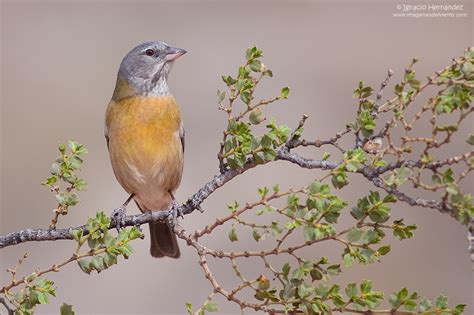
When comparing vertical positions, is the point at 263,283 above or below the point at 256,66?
below

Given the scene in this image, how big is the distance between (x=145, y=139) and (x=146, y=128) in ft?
0.21

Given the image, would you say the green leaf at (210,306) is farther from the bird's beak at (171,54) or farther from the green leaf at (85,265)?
the bird's beak at (171,54)

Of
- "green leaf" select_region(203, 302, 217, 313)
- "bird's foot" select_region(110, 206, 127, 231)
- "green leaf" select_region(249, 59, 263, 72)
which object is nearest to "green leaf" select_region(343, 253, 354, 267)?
"green leaf" select_region(203, 302, 217, 313)

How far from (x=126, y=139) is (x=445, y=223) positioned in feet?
18.0

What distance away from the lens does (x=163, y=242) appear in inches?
196

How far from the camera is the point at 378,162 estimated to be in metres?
2.46

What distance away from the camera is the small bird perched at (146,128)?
174 inches

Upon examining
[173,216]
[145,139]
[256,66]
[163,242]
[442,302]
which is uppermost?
[256,66]

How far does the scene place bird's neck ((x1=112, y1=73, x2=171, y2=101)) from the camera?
4.55 metres

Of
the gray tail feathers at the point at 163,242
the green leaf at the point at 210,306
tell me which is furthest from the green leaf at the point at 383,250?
the gray tail feathers at the point at 163,242

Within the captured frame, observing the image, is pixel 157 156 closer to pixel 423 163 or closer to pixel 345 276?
pixel 423 163

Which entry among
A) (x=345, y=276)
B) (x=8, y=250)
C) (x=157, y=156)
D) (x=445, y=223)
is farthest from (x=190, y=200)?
(x=445, y=223)

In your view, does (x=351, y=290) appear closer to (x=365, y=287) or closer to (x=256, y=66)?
(x=365, y=287)

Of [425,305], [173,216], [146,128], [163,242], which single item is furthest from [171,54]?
[425,305]
